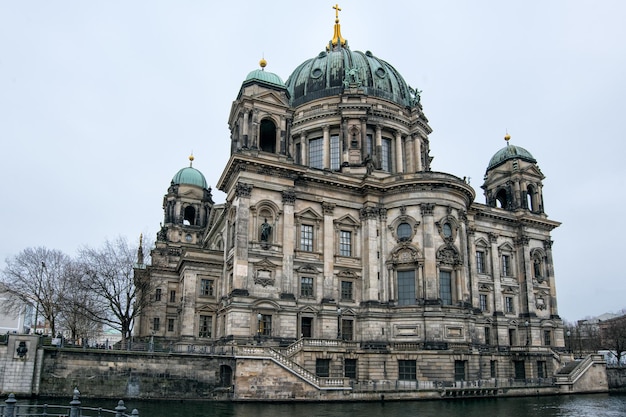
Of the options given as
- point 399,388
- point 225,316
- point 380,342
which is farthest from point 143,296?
point 399,388

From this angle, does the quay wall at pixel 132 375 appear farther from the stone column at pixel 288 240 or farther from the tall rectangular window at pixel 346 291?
the tall rectangular window at pixel 346 291

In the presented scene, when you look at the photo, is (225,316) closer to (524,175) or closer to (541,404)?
(541,404)

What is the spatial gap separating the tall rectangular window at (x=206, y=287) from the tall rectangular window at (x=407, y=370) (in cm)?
2052

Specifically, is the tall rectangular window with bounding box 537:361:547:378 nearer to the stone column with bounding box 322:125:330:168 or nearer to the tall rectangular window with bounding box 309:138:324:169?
the stone column with bounding box 322:125:330:168

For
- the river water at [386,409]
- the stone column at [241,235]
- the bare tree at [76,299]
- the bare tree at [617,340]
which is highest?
the stone column at [241,235]

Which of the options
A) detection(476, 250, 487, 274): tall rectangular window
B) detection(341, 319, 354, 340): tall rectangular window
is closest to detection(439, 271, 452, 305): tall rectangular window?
detection(341, 319, 354, 340): tall rectangular window

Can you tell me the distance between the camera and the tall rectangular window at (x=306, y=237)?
46.0 m

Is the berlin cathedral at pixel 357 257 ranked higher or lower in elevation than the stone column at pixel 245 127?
lower

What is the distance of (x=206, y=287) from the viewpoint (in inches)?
2119

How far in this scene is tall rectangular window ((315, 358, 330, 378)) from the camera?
3991 centimetres

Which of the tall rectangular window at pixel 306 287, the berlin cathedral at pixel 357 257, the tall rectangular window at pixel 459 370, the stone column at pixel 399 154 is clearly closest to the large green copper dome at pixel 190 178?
the berlin cathedral at pixel 357 257

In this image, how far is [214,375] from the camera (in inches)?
1384

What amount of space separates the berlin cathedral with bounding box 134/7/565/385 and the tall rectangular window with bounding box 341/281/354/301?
0.19 m

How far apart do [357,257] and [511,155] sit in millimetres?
27428
